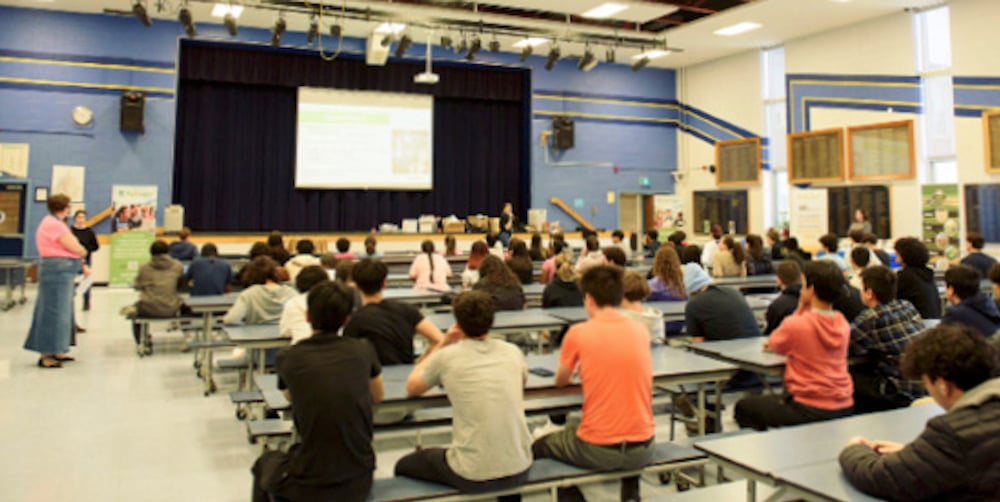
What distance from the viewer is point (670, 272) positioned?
18.8 feet

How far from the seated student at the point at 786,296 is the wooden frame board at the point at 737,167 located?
35.8ft

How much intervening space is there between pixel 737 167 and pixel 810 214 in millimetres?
2594

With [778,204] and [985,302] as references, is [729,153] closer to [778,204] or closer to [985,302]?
[778,204]

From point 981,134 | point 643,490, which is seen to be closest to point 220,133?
point 643,490

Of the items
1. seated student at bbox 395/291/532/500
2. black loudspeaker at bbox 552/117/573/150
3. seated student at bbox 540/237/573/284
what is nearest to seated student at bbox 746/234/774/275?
seated student at bbox 540/237/573/284

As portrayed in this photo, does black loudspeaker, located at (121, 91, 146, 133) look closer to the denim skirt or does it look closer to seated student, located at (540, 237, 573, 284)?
the denim skirt

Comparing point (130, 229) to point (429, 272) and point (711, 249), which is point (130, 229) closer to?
point (429, 272)

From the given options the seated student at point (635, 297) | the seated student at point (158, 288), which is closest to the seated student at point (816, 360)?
the seated student at point (635, 297)

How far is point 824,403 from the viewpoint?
3.16 meters

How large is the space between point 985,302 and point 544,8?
9.24 meters

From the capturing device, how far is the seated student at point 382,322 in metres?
3.41

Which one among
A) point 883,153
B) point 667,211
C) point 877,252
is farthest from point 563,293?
point 667,211

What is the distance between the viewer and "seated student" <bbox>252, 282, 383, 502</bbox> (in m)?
2.39

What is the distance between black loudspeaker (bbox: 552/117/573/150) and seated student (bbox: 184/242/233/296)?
31.5 feet
